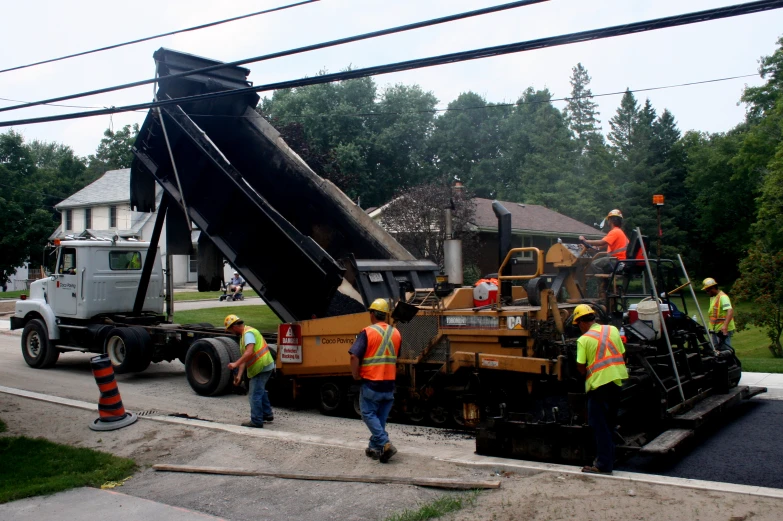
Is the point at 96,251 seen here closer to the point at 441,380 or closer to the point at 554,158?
the point at 441,380

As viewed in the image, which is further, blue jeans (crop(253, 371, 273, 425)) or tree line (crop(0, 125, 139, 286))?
tree line (crop(0, 125, 139, 286))

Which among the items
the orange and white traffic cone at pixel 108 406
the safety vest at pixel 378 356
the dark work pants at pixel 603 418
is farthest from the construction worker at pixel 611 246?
the orange and white traffic cone at pixel 108 406

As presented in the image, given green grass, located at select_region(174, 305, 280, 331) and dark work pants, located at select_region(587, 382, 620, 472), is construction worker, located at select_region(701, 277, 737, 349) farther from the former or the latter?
green grass, located at select_region(174, 305, 280, 331)

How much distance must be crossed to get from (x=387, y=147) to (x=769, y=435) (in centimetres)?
4016

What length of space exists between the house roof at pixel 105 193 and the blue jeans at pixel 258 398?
3673 centimetres

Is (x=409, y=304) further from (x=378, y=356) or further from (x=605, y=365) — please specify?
(x=605, y=365)

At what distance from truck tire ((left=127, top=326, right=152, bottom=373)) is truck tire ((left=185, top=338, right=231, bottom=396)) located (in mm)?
1379

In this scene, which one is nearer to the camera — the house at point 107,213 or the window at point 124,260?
the window at point 124,260

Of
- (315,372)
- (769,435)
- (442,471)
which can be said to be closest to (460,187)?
(315,372)

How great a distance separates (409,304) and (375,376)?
1.62 meters

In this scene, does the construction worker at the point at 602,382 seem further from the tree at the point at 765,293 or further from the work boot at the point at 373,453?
the tree at the point at 765,293

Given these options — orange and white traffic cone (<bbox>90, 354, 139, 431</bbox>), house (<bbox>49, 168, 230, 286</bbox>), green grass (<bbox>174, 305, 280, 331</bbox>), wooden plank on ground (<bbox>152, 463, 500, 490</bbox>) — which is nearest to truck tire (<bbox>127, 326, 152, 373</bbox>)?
orange and white traffic cone (<bbox>90, 354, 139, 431</bbox>)

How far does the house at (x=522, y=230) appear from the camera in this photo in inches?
1026

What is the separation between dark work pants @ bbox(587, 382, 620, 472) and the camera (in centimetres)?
590
